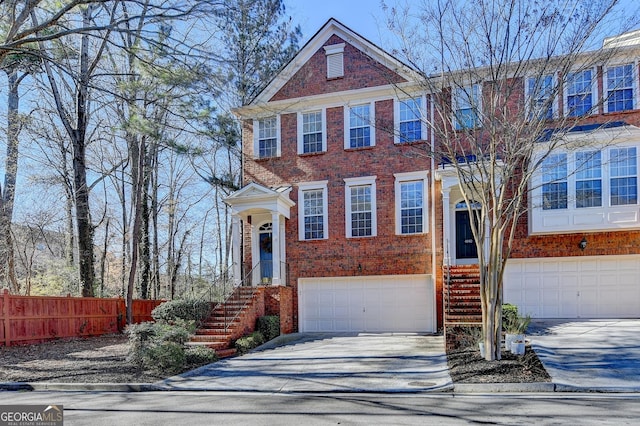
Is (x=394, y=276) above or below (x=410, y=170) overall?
below

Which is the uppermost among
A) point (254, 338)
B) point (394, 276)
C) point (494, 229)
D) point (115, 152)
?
point (115, 152)

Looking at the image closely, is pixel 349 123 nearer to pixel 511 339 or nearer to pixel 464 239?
pixel 464 239

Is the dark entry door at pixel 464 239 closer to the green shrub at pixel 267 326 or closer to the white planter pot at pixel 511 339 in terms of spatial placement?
the white planter pot at pixel 511 339

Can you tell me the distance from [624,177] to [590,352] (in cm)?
619

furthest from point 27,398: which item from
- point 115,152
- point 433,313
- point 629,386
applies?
point 115,152

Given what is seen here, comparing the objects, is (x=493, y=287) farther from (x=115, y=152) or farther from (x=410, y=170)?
(x=115, y=152)

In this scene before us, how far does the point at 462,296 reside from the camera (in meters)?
12.5

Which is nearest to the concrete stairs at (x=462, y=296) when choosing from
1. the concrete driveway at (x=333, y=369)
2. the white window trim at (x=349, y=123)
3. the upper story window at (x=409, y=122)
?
the concrete driveway at (x=333, y=369)

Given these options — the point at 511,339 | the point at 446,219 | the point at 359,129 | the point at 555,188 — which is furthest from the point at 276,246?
the point at 555,188

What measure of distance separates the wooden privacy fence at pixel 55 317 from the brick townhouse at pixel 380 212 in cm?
543

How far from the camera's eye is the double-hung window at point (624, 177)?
1311 centimetres

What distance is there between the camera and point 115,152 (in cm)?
2423

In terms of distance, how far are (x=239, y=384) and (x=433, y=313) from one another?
808cm

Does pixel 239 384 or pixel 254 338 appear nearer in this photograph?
pixel 239 384
